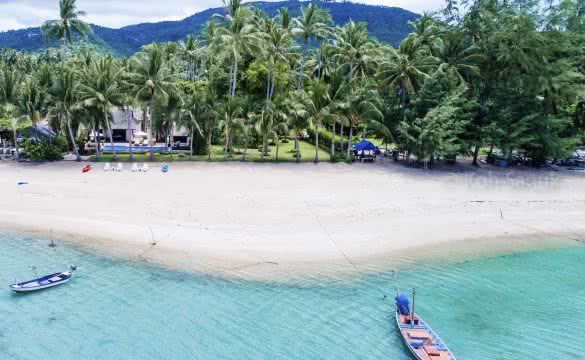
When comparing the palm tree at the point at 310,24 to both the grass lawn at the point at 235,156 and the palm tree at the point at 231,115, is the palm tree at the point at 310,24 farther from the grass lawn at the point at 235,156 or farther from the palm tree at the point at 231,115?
the palm tree at the point at 231,115

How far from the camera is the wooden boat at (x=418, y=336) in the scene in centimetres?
1653

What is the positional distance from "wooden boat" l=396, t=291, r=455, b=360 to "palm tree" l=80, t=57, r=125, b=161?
32482mm

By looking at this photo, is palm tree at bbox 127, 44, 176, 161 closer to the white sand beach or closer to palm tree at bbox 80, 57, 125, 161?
palm tree at bbox 80, 57, 125, 161

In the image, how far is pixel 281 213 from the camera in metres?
29.6

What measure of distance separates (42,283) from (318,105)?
28008 millimetres

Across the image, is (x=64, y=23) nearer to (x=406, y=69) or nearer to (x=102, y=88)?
(x=102, y=88)

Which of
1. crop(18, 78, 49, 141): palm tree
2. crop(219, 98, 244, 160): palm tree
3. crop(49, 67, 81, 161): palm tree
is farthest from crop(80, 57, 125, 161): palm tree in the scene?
crop(219, 98, 244, 160): palm tree

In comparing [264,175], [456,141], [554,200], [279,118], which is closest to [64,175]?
[264,175]

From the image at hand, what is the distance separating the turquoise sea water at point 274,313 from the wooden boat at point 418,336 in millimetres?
541

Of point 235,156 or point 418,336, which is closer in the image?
point 418,336

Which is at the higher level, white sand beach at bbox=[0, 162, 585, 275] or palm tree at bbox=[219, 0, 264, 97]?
palm tree at bbox=[219, 0, 264, 97]

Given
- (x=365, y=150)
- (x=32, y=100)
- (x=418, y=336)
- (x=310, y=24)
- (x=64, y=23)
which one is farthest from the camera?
(x=64, y=23)

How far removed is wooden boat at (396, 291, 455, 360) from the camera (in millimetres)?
16531

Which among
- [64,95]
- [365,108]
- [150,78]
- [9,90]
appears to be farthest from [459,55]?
[9,90]
